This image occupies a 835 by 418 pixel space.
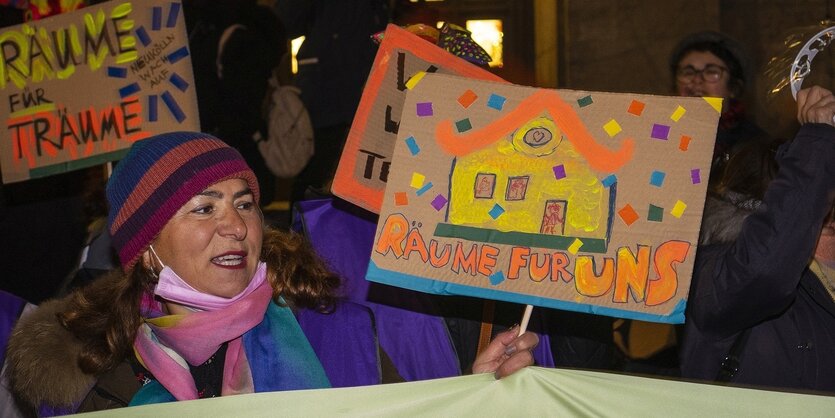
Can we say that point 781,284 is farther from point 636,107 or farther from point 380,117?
point 380,117

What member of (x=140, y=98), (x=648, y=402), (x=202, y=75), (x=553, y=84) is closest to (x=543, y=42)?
(x=553, y=84)

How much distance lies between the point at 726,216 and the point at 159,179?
139cm

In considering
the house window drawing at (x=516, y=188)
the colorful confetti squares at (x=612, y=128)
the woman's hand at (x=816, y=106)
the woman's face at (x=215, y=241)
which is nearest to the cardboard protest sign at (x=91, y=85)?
the woman's face at (x=215, y=241)

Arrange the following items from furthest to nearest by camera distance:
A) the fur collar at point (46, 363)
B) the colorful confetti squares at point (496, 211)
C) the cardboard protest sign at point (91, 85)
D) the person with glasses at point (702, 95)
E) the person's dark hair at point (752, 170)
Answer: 1. the cardboard protest sign at point (91, 85)
2. the person with glasses at point (702, 95)
3. the person's dark hair at point (752, 170)
4. the fur collar at point (46, 363)
5. the colorful confetti squares at point (496, 211)

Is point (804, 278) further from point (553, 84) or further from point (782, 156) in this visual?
point (553, 84)

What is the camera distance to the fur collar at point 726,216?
278cm

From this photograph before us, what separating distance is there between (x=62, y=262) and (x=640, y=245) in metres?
2.98

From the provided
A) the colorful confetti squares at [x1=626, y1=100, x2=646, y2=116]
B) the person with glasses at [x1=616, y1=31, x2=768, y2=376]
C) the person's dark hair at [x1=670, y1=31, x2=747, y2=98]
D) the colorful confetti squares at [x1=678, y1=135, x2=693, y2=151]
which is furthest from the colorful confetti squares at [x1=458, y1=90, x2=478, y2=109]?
the person's dark hair at [x1=670, y1=31, x2=747, y2=98]

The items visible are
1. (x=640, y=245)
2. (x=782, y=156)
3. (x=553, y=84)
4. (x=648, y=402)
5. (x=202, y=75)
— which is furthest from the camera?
(x=553, y=84)

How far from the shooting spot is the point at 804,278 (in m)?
2.76

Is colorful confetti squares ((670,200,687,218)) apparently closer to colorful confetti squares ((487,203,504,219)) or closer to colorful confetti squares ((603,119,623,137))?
colorful confetti squares ((603,119,623,137))

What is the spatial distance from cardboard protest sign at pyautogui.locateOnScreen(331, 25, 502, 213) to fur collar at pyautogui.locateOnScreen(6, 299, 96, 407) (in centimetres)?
77

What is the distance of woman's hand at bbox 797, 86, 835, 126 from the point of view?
2461mm

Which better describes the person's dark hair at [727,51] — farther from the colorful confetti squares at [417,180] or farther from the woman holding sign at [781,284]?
the colorful confetti squares at [417,180]
